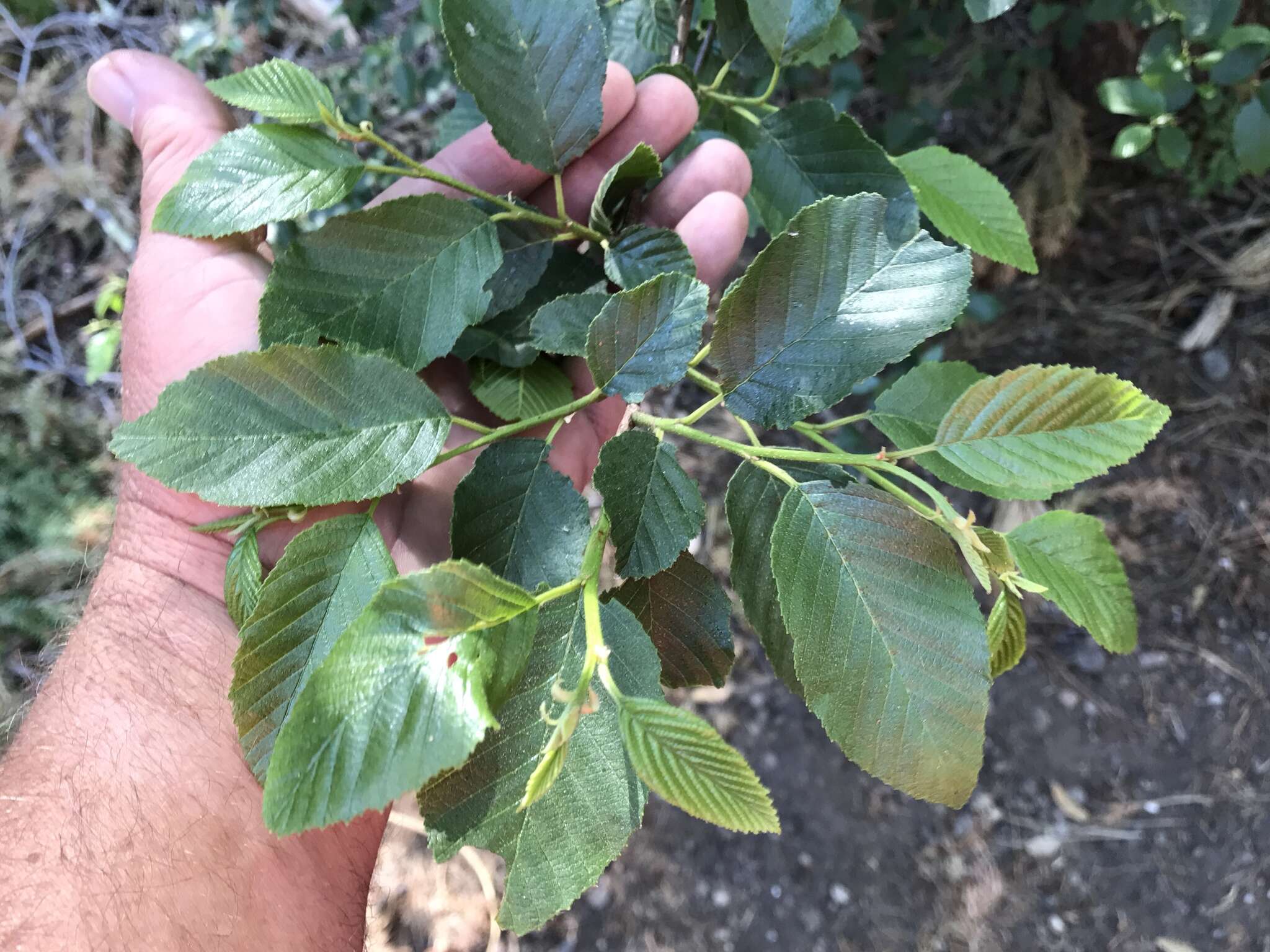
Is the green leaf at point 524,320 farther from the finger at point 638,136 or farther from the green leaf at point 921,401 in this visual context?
the green leaf at point 921,401

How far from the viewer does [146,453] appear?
70 centimetres

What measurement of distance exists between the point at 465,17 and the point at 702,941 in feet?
5.73

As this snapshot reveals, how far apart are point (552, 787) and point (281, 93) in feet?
2.52

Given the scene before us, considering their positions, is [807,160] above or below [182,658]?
above

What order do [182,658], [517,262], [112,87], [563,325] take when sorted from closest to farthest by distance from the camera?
[563,325]
[517,262]
[182,658]
[112,87]

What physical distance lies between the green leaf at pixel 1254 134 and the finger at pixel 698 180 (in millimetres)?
827

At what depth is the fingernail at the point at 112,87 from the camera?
1142 mm

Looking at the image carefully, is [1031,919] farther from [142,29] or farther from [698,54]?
[142,29]

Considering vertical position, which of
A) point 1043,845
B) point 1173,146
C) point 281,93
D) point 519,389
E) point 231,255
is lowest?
point 1043,845

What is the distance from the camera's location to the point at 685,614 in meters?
0.85

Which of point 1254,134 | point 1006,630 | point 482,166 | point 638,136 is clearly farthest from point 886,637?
point 1254,134

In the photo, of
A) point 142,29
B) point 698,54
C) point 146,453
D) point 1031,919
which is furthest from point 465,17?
point 142,29

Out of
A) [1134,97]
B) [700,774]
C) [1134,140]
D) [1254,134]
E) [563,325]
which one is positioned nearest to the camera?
[700,774]

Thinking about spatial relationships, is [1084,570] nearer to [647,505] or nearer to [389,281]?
[647,505]
